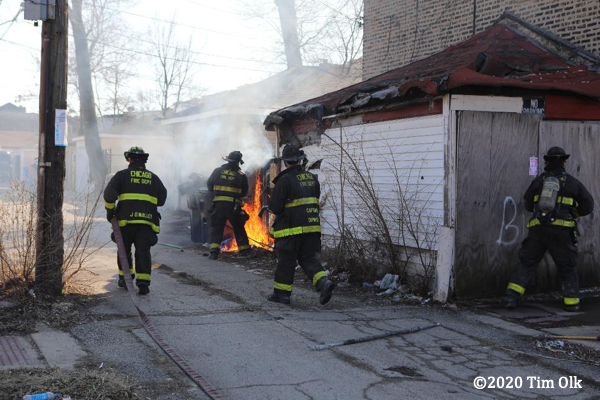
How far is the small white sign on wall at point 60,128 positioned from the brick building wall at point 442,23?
7.74 metres

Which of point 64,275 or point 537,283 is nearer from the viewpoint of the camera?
point 64,275

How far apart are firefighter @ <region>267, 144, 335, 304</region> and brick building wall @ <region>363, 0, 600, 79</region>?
17.6 feet

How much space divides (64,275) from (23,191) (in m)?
1.07

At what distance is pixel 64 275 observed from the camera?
22.2 ft

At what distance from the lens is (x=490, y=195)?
24.4 feet

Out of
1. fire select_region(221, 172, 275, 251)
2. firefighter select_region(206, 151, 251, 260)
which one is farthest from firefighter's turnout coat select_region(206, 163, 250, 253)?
fire select_region(221, 172, 275, 251)

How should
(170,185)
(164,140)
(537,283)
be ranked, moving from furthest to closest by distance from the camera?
(164,140) < (170,185) < (537,283)

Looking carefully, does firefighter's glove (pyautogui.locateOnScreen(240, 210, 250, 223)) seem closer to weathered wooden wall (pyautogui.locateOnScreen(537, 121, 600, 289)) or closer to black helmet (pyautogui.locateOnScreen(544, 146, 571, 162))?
weathered wooden wall (pyautogui.locateOnScreen(537, 121, 600, 289))

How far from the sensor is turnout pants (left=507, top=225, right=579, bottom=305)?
22.7 feet

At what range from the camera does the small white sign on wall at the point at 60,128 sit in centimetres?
642

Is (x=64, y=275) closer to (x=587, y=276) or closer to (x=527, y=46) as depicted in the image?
(x=587, y=276)

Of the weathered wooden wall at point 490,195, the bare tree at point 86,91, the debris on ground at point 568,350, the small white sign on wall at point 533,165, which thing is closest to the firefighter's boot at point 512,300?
the weathered wooden wall at point 490,195

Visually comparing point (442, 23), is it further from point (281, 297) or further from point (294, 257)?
point (281, 297)

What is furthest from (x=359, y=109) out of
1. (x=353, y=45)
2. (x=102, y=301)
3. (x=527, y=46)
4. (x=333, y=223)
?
(x=353, y=45)
